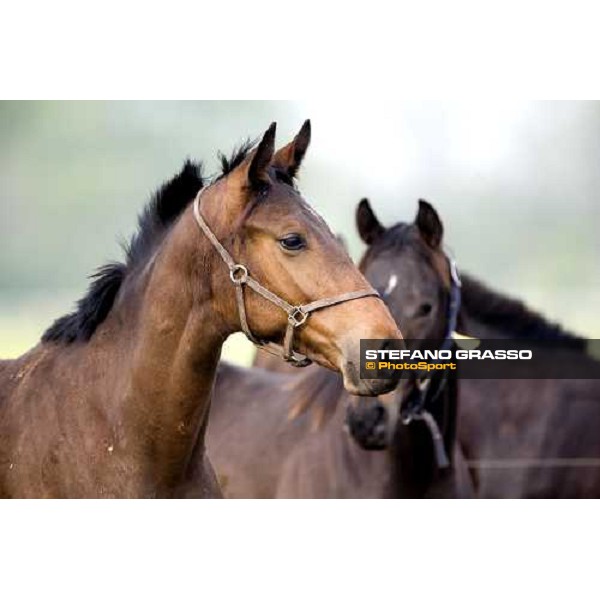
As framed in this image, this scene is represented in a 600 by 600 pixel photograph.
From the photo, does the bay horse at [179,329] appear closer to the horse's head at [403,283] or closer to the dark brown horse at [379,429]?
the horse's head at [403,283]

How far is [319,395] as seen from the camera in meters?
4.65

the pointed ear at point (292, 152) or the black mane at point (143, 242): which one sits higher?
the pointed ear at point (292, 152)

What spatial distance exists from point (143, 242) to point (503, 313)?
7.46ft

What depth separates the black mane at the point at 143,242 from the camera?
3.06 m

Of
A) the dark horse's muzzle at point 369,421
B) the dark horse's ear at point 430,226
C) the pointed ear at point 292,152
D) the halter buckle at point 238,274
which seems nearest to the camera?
the halter buckle at point 238,274

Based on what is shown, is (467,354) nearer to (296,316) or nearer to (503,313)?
(503,313)

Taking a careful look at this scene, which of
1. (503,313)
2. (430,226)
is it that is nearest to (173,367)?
(430,226)

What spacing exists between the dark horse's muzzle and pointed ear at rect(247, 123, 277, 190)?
140 centimetres

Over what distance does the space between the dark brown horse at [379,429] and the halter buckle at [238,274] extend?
1343 millimetres

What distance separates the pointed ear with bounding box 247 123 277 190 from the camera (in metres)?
2.73

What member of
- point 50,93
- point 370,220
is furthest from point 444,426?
point 50,93

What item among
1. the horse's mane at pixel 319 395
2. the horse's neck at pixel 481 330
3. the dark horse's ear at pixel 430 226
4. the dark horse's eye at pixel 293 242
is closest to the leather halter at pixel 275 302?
the dark horse's eye at pixel 293 242

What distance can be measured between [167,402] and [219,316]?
29 centimetres

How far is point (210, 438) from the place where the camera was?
5.16 m
